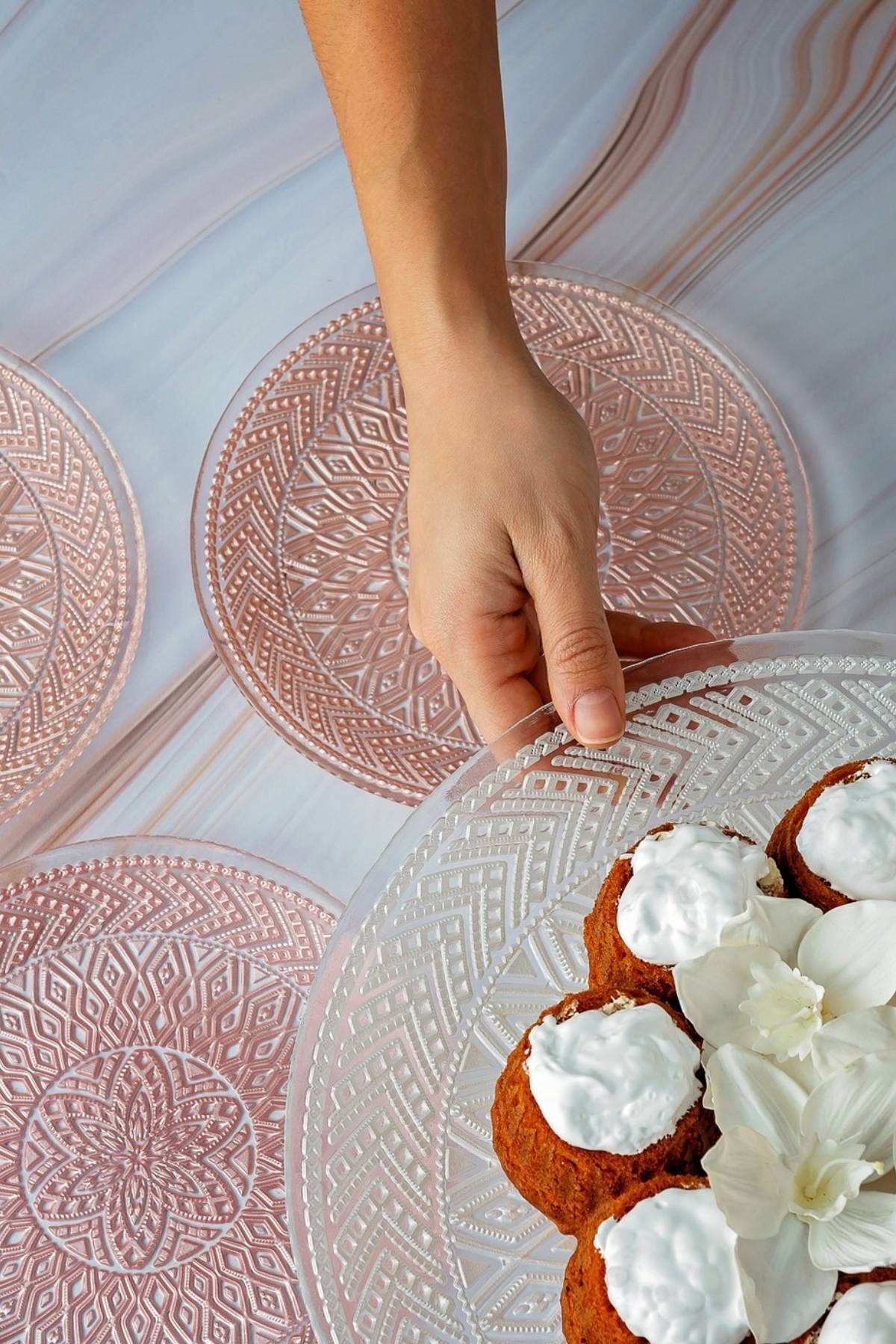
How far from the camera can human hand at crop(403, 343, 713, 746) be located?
2.42 ft

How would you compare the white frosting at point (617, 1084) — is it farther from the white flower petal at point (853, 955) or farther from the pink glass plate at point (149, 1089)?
the pink glass plate at point (149, 1089)

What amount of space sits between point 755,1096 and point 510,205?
0.79m

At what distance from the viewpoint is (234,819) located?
2.74 ft

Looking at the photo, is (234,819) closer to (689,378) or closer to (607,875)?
(607,875)

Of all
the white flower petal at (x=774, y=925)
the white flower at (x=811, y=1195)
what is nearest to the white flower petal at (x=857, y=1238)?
the white flower at (x=811, y=1195)

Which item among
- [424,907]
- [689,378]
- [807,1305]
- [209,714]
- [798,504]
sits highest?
[689,378]

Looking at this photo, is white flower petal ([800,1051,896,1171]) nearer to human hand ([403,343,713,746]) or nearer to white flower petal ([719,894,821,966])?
white flower petal ([719,894,821,966])

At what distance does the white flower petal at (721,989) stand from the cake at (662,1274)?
6cm

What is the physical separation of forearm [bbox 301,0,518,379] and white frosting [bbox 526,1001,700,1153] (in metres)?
0.46

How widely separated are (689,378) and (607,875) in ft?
1.56

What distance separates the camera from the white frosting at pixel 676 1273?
19.1 inches

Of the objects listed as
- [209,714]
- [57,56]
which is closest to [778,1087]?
[209,714]

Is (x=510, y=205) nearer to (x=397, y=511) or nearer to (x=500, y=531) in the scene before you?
(x=397, y=511)

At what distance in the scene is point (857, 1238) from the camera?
47 cm
